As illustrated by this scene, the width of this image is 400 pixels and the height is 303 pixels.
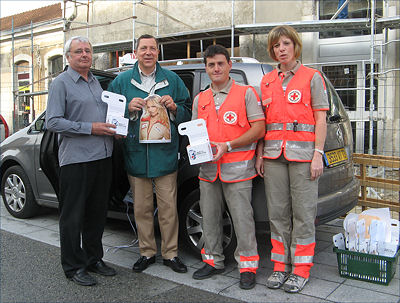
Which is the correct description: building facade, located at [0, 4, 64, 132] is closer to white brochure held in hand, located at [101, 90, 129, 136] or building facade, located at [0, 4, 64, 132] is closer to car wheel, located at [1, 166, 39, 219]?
car wheel, located at [1, 166, 39, 219]

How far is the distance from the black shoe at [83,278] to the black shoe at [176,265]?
0.71 metres

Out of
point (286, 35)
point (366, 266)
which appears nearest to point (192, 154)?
point (286, 35)

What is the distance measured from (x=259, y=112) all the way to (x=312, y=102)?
43 cm

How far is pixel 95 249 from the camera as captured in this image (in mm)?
3906

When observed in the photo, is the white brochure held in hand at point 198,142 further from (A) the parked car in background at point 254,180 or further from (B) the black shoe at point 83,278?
(B) the black shoe at point 83,278

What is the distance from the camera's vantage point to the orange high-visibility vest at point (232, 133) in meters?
3.48

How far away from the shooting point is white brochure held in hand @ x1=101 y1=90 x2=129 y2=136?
11.7 feet

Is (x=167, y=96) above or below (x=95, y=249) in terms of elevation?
above

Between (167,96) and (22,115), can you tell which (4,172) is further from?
(22,115)

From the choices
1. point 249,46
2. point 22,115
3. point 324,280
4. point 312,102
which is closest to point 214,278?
point 324,280

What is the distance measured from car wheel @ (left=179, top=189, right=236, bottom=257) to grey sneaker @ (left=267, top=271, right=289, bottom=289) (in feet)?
1.76

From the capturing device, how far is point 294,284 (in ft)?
11.2

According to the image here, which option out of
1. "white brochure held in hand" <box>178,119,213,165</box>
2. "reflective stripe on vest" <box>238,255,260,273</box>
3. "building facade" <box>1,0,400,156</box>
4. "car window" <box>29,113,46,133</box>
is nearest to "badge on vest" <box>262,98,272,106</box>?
"white brochure held in hand" <box>178,119,213,165</box>

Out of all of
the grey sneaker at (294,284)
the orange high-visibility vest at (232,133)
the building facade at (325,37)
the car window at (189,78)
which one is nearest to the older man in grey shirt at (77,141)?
the orange high-visibility vest at (232,133)
